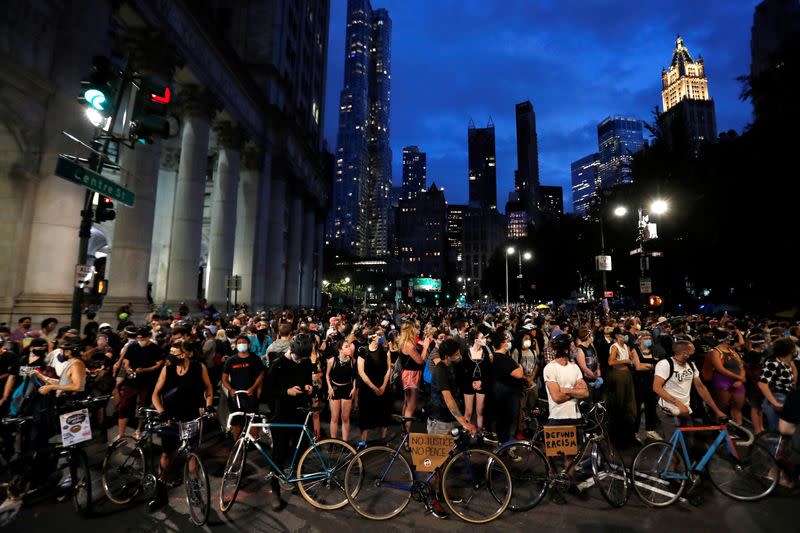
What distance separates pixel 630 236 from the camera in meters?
43.7

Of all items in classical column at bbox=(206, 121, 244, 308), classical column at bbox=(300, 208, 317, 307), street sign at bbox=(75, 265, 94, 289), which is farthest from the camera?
classical column at bbox=(300, 208, 317, 307)

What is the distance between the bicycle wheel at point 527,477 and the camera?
534 cm

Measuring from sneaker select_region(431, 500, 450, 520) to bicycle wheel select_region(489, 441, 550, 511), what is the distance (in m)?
0.69

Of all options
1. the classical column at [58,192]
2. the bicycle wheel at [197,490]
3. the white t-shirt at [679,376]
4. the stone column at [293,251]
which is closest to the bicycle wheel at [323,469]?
the bicycle wheel at [197,490]

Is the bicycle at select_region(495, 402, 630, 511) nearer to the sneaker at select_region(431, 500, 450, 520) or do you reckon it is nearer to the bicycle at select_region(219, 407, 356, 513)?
the sneaker at select_region(431, 500, 450, 520)

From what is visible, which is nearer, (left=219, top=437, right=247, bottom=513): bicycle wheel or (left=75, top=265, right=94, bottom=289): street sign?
(left=219, top=437, right=247, bottom=513): bicycle wheel

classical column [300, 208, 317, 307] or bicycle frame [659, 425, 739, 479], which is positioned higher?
classical column [300, 208, 317, 307]

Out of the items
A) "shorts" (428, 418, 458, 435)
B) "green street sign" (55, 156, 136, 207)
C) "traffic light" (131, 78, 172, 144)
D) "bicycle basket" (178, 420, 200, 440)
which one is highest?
"traffic light" (131, 78, 172, 144)

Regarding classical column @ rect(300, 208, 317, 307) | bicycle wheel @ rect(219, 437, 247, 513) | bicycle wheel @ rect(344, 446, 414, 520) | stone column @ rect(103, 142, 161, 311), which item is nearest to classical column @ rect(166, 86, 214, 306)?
stone column @ rect(103, 142, 161, 311)

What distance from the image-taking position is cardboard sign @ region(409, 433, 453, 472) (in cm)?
512

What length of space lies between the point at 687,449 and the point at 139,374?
9.36 metres

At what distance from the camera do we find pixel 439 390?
620 centimetres

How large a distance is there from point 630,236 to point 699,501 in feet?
145

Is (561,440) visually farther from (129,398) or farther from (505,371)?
(129,398)
